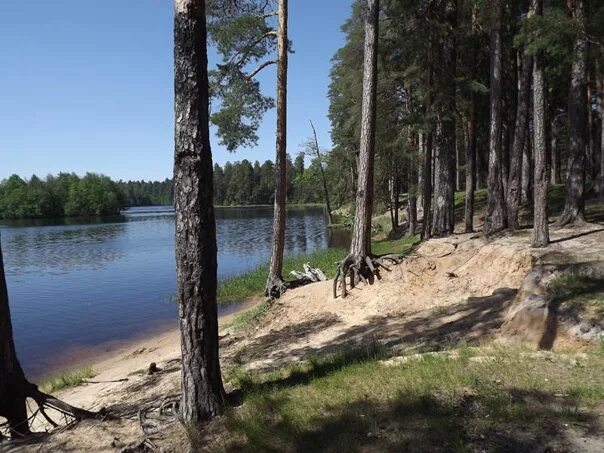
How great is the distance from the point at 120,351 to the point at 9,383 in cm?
829

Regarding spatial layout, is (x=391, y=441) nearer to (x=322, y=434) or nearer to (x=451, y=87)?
(x=322, y=434)

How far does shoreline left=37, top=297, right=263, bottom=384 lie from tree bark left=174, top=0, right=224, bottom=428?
19.6 feet

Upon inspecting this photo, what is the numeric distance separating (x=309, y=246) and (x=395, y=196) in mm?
6754

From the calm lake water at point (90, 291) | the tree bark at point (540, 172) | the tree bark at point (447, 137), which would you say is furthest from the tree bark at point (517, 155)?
the calm lake water at point (90, 291)

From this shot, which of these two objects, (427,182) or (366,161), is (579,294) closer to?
(366,161)

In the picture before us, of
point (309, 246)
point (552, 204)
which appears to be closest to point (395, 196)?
point (309, 246)

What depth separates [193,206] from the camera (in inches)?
189

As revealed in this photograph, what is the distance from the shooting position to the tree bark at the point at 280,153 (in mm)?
13453

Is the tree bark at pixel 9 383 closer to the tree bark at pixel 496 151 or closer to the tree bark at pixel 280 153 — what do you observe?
the tree bark at pixel 280 153

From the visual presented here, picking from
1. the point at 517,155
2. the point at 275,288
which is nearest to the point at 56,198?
the point at 275,288

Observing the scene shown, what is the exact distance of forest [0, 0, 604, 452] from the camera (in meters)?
4.31

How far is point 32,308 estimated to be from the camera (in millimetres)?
18344

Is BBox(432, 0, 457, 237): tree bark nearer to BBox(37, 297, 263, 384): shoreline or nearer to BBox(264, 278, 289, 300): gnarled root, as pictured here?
BBox(264, 278, 289, 300): gnarled root

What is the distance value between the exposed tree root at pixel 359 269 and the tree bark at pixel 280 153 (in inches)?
107
